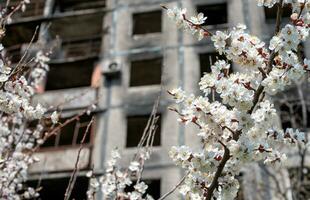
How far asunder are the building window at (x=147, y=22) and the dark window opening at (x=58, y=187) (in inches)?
292

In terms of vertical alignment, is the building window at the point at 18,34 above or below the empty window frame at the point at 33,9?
below

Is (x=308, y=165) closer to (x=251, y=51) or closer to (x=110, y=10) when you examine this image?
(x=110, y=10)

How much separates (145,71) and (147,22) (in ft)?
8.77

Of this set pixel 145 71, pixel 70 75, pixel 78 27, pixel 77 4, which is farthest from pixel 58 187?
pixel 77 4

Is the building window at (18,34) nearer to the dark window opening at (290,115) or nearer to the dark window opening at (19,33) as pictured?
the dark window opening at (19,33)

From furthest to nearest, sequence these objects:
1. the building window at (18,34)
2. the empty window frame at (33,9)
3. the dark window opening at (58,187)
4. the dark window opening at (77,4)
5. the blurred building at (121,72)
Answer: the empty window frame at (33,9) → the dark window opening at (77,4) → the building window at (18,34) → the dark window opening at (58,187) → the blurred building at (121,72)

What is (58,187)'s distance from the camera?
68.4ft

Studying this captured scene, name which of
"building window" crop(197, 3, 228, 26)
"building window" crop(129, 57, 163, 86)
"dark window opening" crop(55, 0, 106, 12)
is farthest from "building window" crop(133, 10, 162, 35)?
"dark window opening" crop(55, 0, 106, 12)

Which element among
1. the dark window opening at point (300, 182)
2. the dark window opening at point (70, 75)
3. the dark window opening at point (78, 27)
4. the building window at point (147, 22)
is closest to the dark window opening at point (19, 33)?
the dark window opening at point (78, 27)

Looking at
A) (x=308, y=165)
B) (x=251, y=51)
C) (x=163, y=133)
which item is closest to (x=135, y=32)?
(x=163, y=133)

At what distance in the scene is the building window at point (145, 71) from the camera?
74.8 feet

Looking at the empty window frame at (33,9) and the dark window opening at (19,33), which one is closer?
the dark window opening at (19,33)

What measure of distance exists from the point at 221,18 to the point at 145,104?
5.93 m

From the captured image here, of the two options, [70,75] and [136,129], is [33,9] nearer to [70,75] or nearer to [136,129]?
[70,75]
